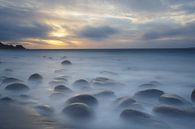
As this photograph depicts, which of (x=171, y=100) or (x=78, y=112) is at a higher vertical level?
(x=171, y=100)

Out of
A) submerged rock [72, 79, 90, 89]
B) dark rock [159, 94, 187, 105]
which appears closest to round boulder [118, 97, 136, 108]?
dark rock [159, 94, 187, 105]

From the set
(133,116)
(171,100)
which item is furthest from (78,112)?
(171,100)

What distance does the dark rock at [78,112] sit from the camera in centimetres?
574

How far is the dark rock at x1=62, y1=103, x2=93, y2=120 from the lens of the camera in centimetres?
574

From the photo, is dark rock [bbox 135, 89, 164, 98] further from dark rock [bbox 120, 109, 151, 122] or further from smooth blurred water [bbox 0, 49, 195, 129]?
dark rock [bbox 120, 109, 151, 122]

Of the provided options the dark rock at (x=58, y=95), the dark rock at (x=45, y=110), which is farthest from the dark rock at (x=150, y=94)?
the dark rock at (x=45, y=110)

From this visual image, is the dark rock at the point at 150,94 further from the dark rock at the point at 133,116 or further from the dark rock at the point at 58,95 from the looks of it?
the dark rock at the point at 58,95

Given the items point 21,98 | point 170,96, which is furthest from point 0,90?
point 170,96

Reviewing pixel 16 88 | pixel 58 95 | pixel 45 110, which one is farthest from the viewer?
pixel 16 88

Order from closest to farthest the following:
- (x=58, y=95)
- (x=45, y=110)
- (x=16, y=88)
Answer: (x=45, y=110) < (x=58, y=95) < (x=16, y=88)

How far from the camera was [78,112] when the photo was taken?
5.80 m

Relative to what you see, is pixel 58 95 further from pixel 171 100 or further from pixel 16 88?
pixel 171 100

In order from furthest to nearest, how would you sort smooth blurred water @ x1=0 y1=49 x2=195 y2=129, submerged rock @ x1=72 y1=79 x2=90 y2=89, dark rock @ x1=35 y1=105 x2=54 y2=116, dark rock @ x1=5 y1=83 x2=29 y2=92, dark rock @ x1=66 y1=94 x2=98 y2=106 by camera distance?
submerged rock @ x1=72 y1=79 x2=90 y2=89 → dark rock @ x1=5 y1=83 x2=29 y2=92 → smooth blurred water @ x1=0 y1=49 x2=195 y2=129 → dark rock @ x1=66 y1=94 x2=98 y2=106 → dark rock @ x1=35 y1=105 x2=54 y2=116

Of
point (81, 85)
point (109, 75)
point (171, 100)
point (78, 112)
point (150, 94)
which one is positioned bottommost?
point (78, 112)
